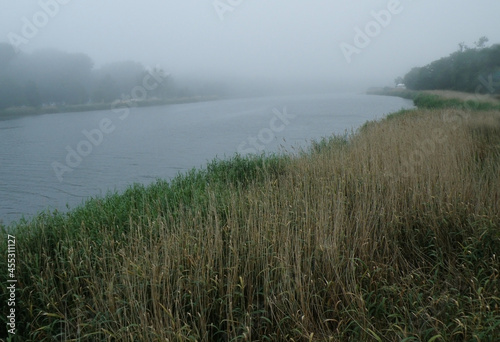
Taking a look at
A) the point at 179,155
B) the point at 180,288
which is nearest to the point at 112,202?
the point at 180,288

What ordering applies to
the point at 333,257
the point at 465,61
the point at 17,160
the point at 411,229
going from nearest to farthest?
the point at 333,257
the point at 411,229
the point at 17,160
the point at 465,61

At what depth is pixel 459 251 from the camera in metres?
4.05

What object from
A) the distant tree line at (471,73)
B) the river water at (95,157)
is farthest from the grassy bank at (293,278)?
the distant tree line at (471,73)

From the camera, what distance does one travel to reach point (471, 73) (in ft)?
100

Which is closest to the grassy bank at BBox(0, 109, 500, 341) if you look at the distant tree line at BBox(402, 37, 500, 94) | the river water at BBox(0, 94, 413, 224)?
the river water at BBox(0, 94, 413, 224)

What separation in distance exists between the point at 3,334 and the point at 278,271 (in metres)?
2.35

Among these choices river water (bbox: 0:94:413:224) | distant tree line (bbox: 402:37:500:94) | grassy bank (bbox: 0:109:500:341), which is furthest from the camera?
distant tree line (bbox: 402:37:500:94)

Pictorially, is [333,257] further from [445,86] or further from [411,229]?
[445,86]

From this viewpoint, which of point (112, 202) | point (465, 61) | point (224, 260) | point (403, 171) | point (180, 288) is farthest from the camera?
point (465, 61)

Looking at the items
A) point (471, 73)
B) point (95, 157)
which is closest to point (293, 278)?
point (95, 157)

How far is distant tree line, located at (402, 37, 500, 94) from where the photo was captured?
77.0 feet

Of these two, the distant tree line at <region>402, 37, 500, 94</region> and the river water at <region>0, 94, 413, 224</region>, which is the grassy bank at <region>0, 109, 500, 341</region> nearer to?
the river water at <region>0, 94, 413, 224</region>

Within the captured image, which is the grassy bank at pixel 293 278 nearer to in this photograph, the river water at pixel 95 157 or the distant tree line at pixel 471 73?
the river water at pixel 95 157

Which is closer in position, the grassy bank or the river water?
the grassy bank
